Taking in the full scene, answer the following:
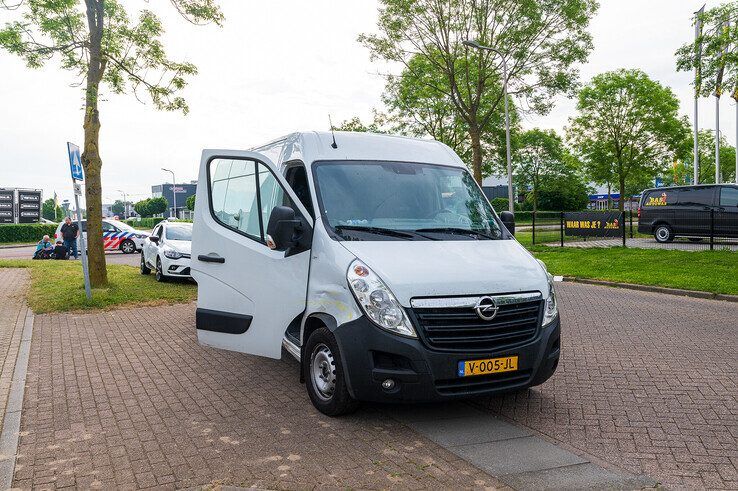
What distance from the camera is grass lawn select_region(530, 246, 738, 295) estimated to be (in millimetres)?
12047

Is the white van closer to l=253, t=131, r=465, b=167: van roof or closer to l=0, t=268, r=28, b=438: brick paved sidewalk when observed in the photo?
l=253, t=131, r=465, b=167: van roof

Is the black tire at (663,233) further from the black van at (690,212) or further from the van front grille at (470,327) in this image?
the van front grille at (470,327)

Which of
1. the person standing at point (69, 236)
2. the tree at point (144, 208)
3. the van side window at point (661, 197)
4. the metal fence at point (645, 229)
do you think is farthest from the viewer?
the tree at point (144, 208)

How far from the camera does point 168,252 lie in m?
14.1

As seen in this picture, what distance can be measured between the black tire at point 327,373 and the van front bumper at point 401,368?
15 centimetres

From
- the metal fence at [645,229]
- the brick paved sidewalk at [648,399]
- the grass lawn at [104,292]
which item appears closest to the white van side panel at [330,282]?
the brick paved sidewalk at [648,399]

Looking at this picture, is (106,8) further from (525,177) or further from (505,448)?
(525,177)

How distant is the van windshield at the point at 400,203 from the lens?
4922 mm

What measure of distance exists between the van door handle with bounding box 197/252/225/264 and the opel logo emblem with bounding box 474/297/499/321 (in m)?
2.64

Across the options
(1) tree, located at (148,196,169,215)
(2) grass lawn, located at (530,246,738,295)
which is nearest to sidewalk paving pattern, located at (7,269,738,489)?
(2) grass lawn, located at (530,246,738,295)

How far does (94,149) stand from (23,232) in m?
34.2

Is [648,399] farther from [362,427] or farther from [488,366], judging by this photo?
[362,427]

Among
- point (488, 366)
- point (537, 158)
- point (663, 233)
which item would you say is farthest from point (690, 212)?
point (537, 158)

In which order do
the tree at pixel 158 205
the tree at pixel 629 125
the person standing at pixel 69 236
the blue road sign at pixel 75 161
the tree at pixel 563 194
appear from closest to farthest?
the blue road sign at pixel 75 161, the person standing at pixel 69 236, the tree at pixel 629 125, the tree at pixel 563 194, the tree at pixel 158 205
